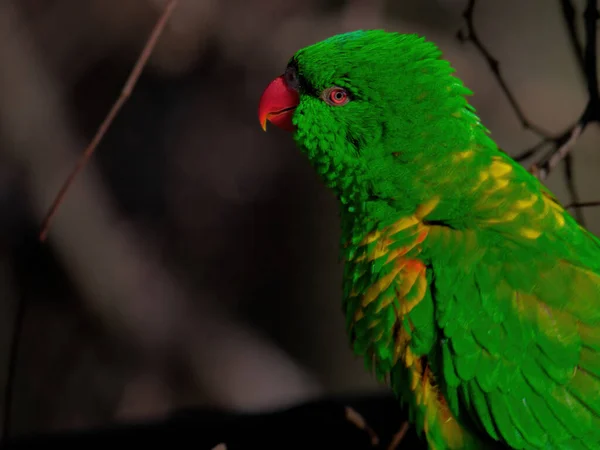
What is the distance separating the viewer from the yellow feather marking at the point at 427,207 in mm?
1502

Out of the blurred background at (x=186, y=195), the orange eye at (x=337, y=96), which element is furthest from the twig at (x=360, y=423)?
the blurred background at (x=186, y=195)

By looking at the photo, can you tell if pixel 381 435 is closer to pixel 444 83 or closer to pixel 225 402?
pixel 444 83

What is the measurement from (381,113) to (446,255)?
349mm

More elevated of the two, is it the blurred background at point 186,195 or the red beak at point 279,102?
the red beak at point 279,102

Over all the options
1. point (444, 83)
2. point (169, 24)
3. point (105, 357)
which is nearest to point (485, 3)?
point (169, 24)

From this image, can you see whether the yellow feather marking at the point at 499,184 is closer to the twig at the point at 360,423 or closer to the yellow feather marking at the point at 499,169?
the yellow feather marking at the point at 499,169

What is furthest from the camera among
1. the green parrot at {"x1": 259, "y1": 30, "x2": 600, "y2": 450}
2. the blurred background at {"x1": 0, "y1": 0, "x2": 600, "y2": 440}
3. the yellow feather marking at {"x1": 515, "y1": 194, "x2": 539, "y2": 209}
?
the blurred background at {"x1": 0, "y1": 0, "x2": 600, "y2": 440}

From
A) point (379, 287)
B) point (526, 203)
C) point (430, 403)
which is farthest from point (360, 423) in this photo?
point (526, 203)

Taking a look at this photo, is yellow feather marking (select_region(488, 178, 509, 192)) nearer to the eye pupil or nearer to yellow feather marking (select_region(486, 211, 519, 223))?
yellow feather marking (select_region(486, 211, 519, 223))

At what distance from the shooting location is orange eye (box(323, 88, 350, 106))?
1.51 m

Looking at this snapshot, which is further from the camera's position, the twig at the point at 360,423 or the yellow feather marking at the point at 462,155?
the twig at the point at 360,423

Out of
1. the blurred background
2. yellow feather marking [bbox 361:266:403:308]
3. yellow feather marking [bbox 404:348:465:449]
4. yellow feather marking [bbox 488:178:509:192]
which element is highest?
yellow feather marking [bbox 488:178:509:192]

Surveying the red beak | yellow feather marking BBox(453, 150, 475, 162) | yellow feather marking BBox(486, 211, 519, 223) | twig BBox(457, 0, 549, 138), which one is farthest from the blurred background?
yellow feather marking BBox(486, 211, 519, 223)

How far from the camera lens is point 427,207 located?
1.50m
